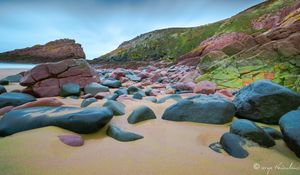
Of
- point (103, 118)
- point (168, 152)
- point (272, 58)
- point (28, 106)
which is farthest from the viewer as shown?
point (272, 58)

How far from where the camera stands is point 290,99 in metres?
3.10

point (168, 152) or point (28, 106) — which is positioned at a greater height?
point (28, 106)

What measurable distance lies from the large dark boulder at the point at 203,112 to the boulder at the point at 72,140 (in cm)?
121

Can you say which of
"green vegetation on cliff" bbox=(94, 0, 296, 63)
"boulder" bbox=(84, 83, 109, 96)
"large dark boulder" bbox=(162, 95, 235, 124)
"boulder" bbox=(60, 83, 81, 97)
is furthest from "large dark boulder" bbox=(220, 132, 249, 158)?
"green vegetation on cliff" bbox=(94, 0, 296, 63)

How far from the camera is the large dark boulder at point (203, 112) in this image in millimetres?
3082

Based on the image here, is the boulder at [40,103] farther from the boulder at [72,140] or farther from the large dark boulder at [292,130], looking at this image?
the large dark boulder at [292,130]

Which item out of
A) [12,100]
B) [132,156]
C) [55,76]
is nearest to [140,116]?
[132,156]

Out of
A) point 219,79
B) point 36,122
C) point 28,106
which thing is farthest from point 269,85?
point 219,79

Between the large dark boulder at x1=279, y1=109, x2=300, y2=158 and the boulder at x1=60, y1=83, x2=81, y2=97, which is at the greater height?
the boulder at x1=60, y1=83, x2=81, y2=97

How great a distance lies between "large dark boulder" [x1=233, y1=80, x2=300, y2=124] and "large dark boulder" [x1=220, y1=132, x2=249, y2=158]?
1.02 meters

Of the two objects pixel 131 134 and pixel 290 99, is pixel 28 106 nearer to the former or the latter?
pixel 131 134

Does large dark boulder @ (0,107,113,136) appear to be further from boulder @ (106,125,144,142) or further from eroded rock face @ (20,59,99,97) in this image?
eroded rock face @ (20,59,99,97)

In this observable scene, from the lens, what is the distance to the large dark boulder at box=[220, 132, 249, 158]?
214 cm

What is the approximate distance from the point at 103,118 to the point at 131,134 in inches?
15.0
